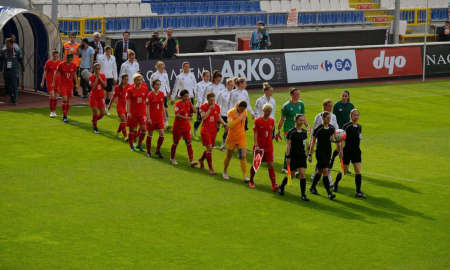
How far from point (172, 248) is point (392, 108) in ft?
58.4

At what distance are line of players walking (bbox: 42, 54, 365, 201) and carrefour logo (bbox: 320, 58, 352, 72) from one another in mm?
12838

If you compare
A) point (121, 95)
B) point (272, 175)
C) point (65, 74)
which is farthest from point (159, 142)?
point (65, 74)

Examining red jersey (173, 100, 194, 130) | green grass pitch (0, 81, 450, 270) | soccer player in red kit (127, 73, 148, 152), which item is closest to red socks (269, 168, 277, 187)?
green grass pitch (0, 81, 450, 270)

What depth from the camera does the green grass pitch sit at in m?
11.7

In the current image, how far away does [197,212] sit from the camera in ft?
46.3

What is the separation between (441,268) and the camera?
451 inches

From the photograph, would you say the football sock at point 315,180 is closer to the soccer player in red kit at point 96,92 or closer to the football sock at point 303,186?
the football sock at point 303,186

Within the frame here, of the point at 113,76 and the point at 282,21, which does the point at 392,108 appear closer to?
the point at 113,76

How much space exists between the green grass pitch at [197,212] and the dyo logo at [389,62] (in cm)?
1399

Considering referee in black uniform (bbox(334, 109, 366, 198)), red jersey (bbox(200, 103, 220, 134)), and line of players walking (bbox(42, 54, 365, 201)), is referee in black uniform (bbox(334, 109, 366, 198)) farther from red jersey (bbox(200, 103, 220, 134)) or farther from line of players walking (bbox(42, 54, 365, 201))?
red jersey (bbox(200, 103, 220, 134))

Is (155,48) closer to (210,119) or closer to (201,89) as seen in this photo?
(201,89)

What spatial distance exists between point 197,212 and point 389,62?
2369 cm

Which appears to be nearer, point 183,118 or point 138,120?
point 183,118

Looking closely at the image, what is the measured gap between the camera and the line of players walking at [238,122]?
15.3m
